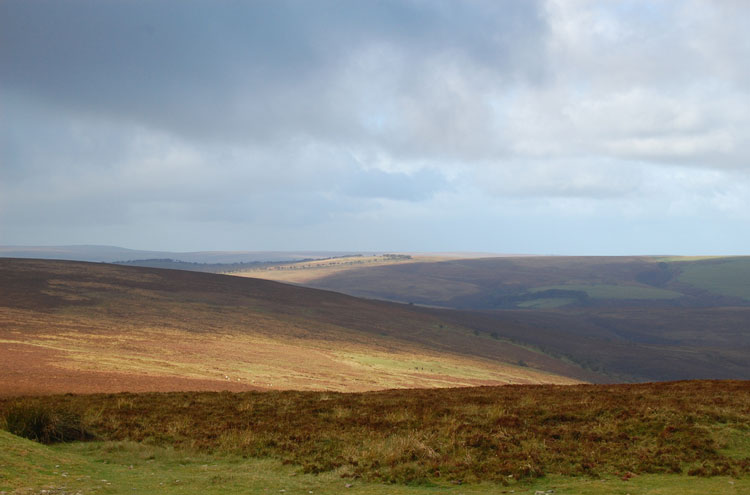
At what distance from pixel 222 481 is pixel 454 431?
5902 millimetres

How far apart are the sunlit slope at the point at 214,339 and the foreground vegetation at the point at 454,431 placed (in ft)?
31.3

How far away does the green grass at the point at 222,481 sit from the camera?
1045 centimetres

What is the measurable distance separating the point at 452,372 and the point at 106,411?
32.6 metres

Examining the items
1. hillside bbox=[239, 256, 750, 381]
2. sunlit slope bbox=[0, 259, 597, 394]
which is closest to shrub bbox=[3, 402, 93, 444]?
sunlit slope bbox=[0, 259, 597, 394]

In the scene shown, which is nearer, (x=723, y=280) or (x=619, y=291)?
(x=619, y=291)

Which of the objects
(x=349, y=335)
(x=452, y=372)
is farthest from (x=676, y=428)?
(x=349, y=335)

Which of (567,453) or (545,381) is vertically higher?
(567,453)

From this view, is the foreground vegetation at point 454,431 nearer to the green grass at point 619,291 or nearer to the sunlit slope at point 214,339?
the sunlit slope at point 214,339

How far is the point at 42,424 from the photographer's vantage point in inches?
591

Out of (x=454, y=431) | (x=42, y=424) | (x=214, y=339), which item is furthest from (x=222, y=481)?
(x=214, y=339)

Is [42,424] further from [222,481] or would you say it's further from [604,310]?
[604,310]

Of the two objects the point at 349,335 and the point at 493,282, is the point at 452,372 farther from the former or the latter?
the point at 493,282

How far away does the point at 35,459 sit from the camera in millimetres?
11734

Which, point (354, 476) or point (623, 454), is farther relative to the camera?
point (623, 454)
